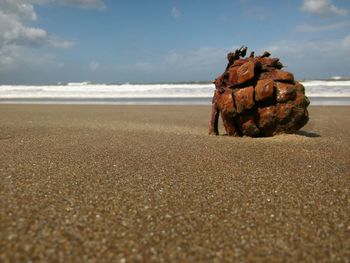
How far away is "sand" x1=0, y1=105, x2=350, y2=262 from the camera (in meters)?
1.39

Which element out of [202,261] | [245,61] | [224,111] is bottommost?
[202,261]

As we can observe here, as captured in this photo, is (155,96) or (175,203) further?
(155,96)

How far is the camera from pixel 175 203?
192cm

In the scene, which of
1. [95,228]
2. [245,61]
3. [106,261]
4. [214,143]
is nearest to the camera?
[106,261]

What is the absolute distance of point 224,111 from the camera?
155 inches

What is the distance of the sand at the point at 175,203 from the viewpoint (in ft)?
4.56

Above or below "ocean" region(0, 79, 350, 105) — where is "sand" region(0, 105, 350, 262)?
below

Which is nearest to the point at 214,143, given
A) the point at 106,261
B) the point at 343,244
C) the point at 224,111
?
the point at 224,111

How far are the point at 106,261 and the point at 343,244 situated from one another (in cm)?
105

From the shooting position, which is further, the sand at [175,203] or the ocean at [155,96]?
the ocean at [155,96]

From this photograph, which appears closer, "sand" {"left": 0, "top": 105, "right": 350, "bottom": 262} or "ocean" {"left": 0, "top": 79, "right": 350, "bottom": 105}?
"sand" {"left": 0, "top": 105, "right": 350, "bottom": 262}

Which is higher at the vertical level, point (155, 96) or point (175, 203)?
point (155, 96)

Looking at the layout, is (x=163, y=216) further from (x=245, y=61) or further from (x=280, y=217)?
(x=245, y=61)

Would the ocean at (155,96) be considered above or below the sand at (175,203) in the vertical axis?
above
